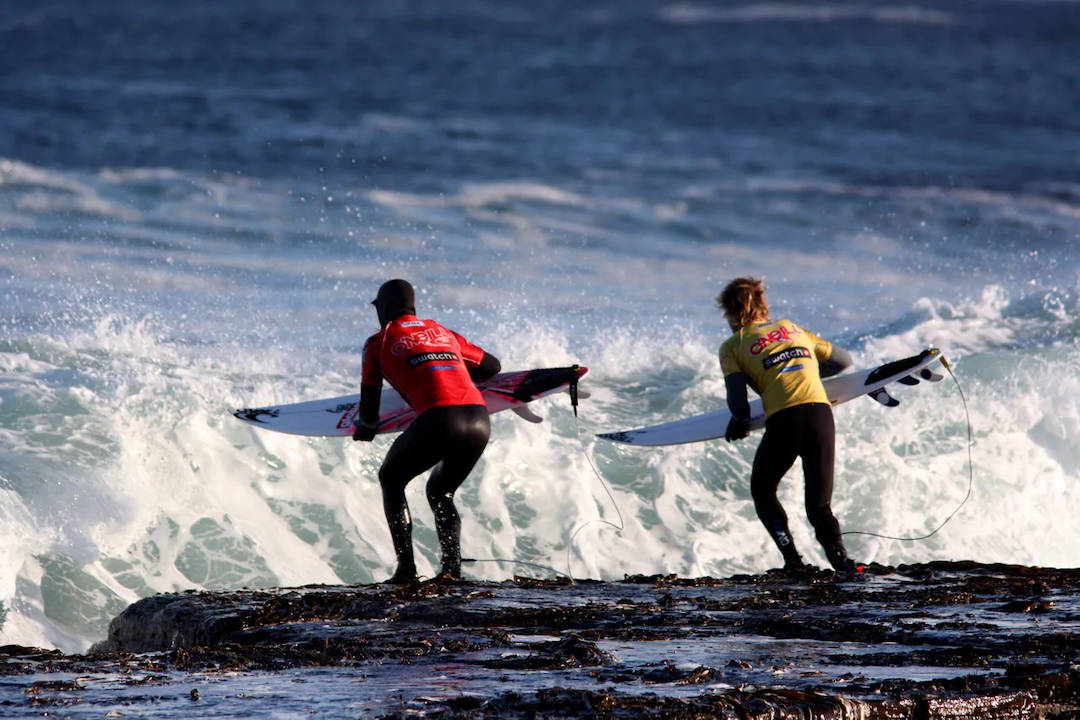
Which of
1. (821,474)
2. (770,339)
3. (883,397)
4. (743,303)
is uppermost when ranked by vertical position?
(743,303)

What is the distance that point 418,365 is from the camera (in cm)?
628

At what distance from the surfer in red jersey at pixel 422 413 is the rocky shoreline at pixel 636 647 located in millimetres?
424

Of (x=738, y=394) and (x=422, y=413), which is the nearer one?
(x=422, y=413)

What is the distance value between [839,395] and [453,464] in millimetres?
3304

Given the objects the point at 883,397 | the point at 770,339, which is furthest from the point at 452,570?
the point at 883,397

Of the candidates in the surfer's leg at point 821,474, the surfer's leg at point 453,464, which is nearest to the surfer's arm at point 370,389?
the surfer's leg at point 453,464

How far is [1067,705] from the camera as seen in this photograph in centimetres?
352

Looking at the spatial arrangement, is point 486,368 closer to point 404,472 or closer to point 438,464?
point 438,464

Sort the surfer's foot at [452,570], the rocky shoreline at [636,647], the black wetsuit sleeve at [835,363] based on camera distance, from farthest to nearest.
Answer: the black wetsuit sleeve at [835,363]
the surfer's foot at [452,570]
the rocky shoreline at [636,647]

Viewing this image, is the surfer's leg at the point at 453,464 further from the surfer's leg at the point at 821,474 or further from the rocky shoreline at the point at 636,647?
the surfer's leg at the point at 821,474

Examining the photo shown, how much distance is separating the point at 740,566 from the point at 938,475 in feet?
9.90

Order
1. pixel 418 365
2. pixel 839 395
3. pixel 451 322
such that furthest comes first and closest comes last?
pixel 451 322 → pixel 839 395 → pixel 418 365

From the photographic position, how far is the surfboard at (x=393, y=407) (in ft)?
25.1

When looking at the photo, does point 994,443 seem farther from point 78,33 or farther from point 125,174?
point 78,33
